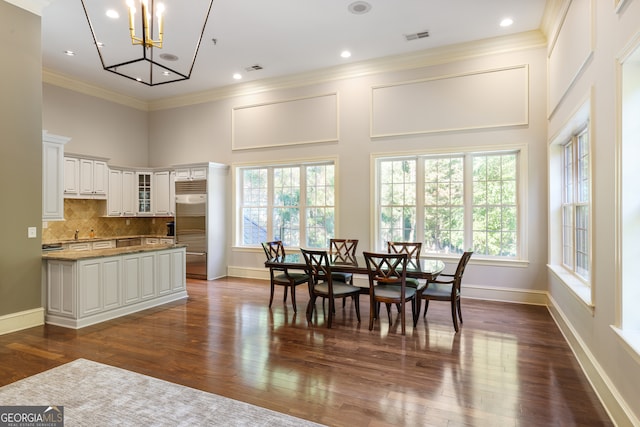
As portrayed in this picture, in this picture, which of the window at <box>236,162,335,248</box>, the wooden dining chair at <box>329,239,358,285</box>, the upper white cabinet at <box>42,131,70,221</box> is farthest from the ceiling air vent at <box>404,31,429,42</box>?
the upper white cabinet at <box>42,131,70,221</box>

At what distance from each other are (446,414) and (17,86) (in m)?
5.47

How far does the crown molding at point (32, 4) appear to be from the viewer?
4.04 m

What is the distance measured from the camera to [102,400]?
2480mm

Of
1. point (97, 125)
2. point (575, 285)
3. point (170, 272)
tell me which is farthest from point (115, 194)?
point (575, 285)

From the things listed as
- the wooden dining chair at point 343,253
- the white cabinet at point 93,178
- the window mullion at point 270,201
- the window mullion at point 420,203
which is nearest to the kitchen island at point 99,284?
the window mullion at point 270,201

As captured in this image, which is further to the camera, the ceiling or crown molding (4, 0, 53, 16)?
the ceiling

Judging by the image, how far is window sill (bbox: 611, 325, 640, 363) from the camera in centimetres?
192

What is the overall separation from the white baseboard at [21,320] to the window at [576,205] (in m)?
6.07

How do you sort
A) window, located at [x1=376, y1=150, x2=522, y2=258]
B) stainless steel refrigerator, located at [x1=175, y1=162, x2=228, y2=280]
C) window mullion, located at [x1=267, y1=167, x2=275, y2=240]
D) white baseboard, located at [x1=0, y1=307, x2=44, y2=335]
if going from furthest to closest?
window mullion, located at [x1=267, y1=167, x2=275, y2=240] → stainless steel refrigerator, located at [x1=175, y1=162, x2=228, y2=280] → window, located at [x1=376, y1=150, x2=522, y2=258] → white baseboard, located at [x1=0, y1=307, x2=44, y2=335]

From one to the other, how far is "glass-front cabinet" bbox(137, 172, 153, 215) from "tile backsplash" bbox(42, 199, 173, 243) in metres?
0.49

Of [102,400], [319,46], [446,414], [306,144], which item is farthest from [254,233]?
[446,414]

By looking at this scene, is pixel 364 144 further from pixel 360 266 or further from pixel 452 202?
pixel 360 266

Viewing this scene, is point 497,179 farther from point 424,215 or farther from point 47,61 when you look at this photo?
point 47,61

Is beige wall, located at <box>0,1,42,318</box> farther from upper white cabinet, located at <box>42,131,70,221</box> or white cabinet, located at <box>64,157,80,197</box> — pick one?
white cabinet, located at <box>64,157,80,197</box>
